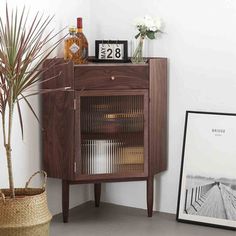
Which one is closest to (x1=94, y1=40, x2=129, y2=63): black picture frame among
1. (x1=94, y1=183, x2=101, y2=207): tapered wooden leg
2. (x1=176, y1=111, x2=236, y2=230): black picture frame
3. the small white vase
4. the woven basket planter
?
the small white vase

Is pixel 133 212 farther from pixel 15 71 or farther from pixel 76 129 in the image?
pixel 15 71

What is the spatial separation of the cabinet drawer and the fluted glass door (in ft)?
0.23

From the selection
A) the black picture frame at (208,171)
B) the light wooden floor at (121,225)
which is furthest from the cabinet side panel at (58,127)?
the black picture frame at (208,171)

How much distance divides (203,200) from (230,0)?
49.4 inches

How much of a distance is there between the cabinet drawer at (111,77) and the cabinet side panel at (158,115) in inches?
2.8

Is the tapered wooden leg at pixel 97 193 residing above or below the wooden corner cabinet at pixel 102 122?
below

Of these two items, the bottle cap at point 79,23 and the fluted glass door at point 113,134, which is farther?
the bottle cap at point 79,23

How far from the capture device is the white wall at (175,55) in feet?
12.3

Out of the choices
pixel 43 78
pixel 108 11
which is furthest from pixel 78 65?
pixel 108 11

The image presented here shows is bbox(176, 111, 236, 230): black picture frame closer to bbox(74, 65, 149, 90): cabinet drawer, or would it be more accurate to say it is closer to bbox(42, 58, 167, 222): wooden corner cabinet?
bbox(42, 58, 167, 222): wooden corner cabinet

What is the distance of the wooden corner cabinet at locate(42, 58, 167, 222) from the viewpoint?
3678mm

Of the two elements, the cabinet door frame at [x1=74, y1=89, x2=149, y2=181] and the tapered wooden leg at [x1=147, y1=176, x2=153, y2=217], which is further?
the tapered wooden leg at [x1=147, y1=176, x2=153, y2=217]

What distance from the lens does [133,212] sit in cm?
409

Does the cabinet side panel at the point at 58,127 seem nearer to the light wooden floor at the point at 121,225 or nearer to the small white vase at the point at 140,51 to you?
the light wooden floor at the point at 121,225
